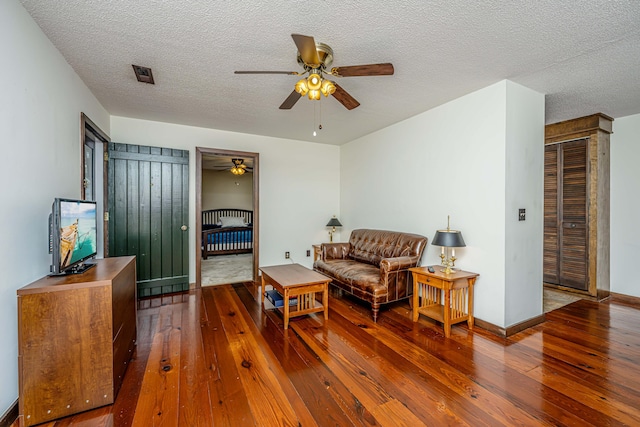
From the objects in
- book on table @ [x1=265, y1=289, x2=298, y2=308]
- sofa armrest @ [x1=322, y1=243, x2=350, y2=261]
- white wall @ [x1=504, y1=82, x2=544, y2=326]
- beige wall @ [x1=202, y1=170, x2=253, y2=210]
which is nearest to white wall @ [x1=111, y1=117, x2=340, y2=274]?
sofa armrest @ [x1=322, y1=243, x2=350, y2=261]

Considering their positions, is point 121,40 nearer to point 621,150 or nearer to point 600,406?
point 600,406

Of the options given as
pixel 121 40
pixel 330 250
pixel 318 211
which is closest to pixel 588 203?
pixel 330 250

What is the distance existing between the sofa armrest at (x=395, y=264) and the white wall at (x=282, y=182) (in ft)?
7.73

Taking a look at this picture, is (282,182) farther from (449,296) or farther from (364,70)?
(449,296)

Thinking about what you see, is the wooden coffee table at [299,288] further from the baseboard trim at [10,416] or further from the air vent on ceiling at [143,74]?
the air vent on ceiling at [143,74]

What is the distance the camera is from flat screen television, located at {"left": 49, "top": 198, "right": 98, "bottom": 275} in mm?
1735

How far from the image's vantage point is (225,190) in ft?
29.0

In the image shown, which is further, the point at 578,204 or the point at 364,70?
the point at 578,204

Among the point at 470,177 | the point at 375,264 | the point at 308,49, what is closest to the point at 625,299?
the point at 470,177

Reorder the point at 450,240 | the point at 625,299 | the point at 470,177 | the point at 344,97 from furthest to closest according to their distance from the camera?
the point at 625,299, the point at 470,177, the point at 450,240, the point at 344,97

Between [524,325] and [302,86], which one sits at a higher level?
[302,86]

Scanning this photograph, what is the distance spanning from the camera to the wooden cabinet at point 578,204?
12.7 ft

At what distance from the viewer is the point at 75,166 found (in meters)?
2.62

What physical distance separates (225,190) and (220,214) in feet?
2.62
